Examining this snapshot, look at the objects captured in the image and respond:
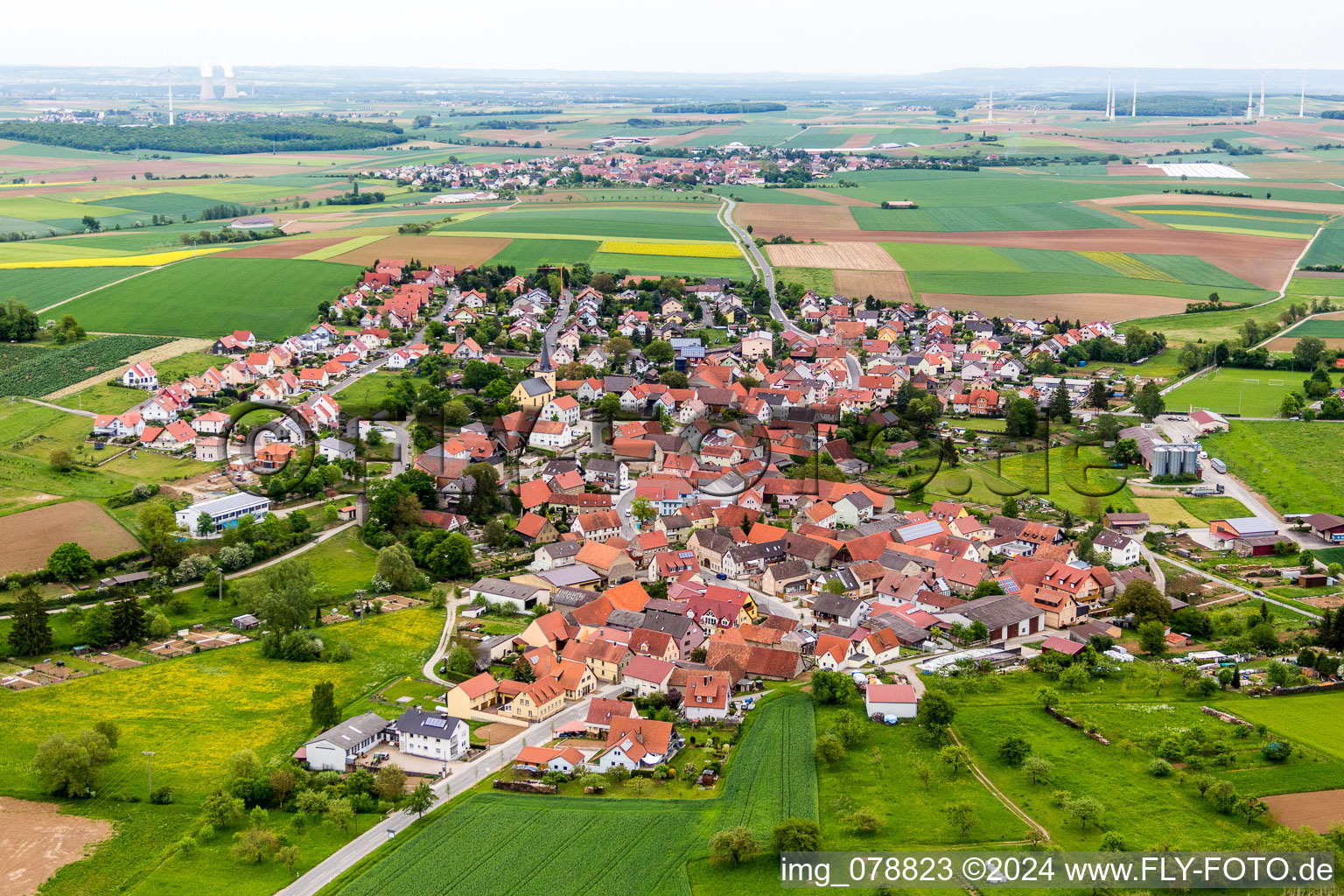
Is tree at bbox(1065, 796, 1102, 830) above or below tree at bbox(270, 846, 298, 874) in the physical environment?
above

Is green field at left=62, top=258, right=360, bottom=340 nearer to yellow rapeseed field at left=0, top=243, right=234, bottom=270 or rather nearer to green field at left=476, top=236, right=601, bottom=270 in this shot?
yellow rapeseed field at left=0, top=243, right=234, bottom=270

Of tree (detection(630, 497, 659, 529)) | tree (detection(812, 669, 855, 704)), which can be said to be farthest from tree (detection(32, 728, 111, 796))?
tree (detection(630, 497, 659, 529))

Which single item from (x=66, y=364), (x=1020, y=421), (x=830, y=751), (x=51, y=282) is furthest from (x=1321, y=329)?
(x=51, y=282)

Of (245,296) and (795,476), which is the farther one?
(245,296)

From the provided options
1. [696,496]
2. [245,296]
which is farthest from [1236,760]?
[245,296]

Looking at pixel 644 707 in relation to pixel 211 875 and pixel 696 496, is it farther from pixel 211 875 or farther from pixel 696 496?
pixel 696 496

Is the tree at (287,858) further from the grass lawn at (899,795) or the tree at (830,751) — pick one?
the tree at (830,751)
